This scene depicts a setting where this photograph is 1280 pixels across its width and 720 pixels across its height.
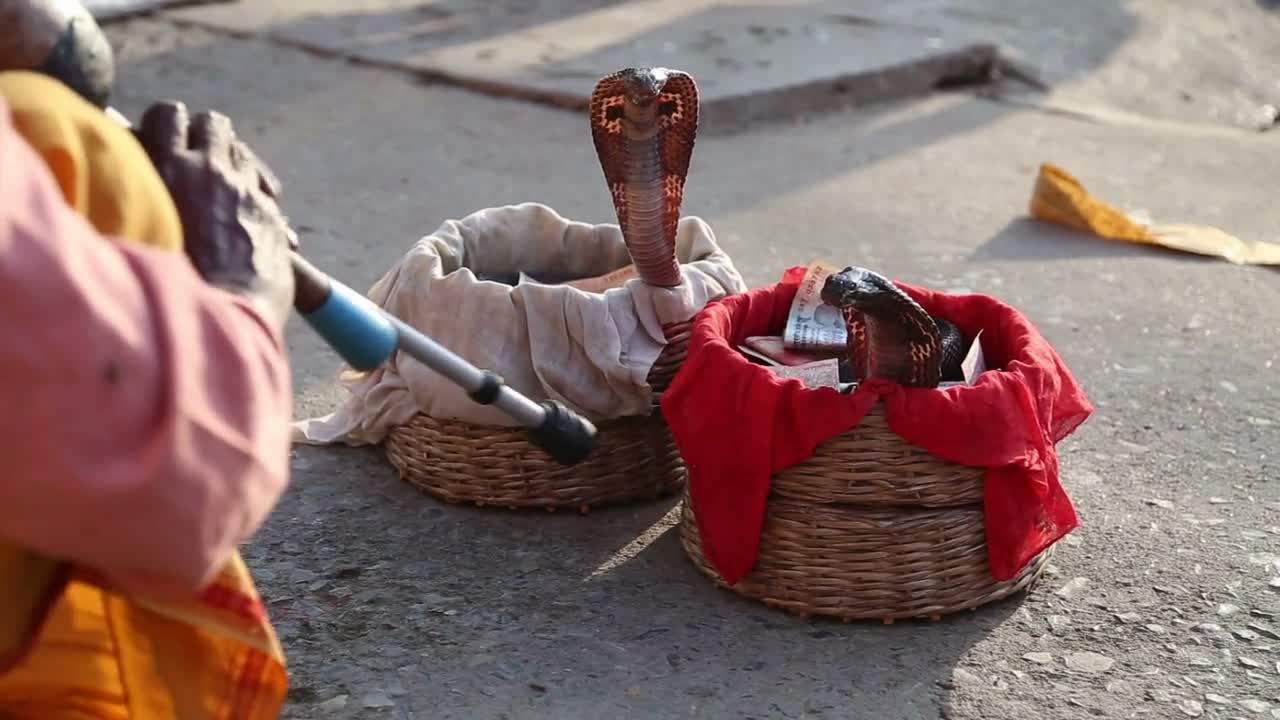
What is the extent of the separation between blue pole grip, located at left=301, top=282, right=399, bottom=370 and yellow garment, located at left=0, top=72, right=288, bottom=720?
27cm

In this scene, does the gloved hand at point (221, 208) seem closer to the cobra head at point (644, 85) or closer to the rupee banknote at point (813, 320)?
the cobra head at point (644, 85)

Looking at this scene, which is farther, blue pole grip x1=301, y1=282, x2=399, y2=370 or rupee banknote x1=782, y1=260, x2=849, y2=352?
rupee banknote x1=782, y1=260, x2=849, y2=352

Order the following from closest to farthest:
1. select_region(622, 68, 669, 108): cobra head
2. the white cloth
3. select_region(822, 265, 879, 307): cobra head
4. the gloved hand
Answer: the gloved hand, select_region(822, 265, 879, 307): cobra head, select_region(622, 68, 669, 108): cobra head, the white cloth

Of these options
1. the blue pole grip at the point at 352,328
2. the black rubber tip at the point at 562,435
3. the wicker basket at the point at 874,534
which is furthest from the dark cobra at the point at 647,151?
the blue pole grip at the point at 352,328

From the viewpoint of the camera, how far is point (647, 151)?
253 cm

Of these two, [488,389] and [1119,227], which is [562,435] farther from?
[1119,227]

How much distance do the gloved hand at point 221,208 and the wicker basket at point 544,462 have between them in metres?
1.17

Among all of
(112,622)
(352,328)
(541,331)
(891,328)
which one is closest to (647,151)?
(541,331)

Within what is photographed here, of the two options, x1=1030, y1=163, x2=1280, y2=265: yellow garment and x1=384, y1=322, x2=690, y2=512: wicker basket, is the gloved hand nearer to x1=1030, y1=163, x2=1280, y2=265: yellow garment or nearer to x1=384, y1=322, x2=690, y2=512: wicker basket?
x1=384, y1=322, x2=690, y2=512: wicker basket

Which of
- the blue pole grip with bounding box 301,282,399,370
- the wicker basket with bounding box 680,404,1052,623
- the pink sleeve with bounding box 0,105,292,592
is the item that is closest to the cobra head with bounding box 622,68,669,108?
the wicker basket with bounding box 680,404,1052,623

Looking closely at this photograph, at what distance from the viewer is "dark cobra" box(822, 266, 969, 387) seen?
2283 mm

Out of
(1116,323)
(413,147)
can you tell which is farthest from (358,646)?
Result: (413,147)

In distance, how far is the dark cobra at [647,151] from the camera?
2.50 metres

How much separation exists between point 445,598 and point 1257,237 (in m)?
3.12
